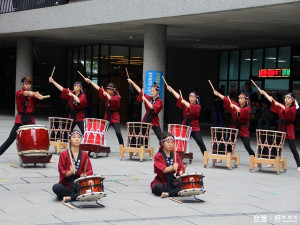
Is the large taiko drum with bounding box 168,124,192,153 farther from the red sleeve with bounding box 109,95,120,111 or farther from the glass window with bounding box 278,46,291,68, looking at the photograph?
the glass window with bounding box 278,46,291,68

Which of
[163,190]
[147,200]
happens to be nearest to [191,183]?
[163,190]

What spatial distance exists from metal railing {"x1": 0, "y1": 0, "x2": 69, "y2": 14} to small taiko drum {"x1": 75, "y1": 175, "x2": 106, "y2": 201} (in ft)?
50.2

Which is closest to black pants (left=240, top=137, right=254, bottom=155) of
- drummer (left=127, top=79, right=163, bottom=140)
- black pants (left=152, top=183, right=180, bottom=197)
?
drummer (left=127, top=79, right=163, bottom=140)

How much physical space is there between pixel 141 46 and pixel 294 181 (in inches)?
762

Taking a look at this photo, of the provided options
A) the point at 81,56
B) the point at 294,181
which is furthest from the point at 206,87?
the point at 294,181

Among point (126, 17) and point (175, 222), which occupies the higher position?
point (126, 17)

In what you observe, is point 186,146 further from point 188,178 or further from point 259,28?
point 259,28

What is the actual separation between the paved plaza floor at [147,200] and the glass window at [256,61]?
52.2ft

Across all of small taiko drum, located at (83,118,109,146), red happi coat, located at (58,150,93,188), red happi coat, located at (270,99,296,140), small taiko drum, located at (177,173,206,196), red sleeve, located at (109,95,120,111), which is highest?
red sleeve, located at (109,95,120,111)

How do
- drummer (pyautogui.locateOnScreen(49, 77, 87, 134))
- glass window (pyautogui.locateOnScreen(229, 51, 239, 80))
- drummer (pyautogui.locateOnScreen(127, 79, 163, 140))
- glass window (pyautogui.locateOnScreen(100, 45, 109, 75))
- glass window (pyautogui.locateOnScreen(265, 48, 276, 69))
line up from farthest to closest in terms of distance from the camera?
glass window (pyautogui.locateOnScreen(229, 51, 239, 80)), glass window (pyautogui.locateOnScreen(100, 45, 109, 75)), glass window (pyautogui.locateOnScreen(265, 48, 276, 69)), drummer (pyautogui.locateOnScreen(49, 77, 87, 134)), drummer (pyautogui.locateOnScreen(127, 79, 163, 140))

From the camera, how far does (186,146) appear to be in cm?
1347

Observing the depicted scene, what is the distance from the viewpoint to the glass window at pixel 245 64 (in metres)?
29.2

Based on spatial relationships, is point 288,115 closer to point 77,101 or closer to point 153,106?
point 153,106

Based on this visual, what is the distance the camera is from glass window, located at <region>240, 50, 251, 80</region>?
95.9 ft
